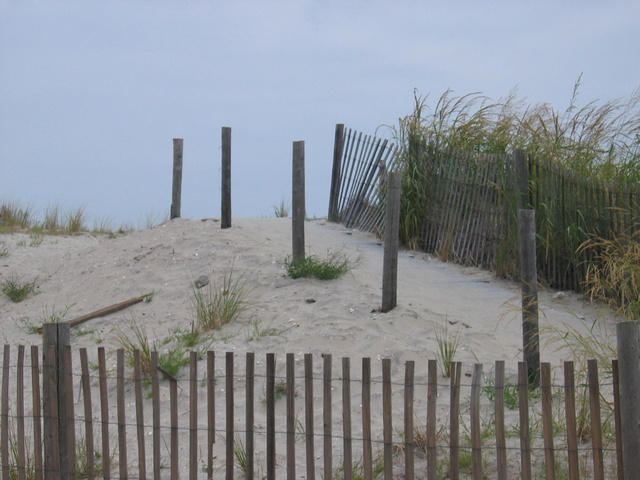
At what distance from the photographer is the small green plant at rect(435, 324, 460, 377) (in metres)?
5.41

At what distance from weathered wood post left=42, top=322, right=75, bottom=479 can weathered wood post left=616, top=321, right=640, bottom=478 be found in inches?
111

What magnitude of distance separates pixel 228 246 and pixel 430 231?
2.95 metres

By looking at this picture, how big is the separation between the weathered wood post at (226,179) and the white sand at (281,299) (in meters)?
0.19

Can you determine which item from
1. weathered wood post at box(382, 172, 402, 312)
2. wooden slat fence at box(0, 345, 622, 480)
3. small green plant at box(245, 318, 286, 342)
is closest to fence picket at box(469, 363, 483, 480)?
wooden slat fence at box(0, 345, 622, 480)

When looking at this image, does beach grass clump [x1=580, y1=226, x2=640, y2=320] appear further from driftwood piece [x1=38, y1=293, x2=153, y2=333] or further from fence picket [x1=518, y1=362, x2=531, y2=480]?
driftwood piece [x1=38, y1=293, x2=153, y2=333]

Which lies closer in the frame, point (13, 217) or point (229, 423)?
point (229, 423)

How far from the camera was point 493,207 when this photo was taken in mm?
9492

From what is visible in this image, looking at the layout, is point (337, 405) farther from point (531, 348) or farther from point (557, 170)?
point (557, 170)

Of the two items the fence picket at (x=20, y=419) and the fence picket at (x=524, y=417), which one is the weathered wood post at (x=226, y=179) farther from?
the fence picket at (x=524, y=417)

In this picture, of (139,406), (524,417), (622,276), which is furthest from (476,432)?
(622,276)

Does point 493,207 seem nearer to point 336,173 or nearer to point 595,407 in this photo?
point 336,173

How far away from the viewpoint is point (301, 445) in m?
4.78

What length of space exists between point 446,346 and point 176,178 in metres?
7.14

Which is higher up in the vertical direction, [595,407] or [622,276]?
[622,276]
